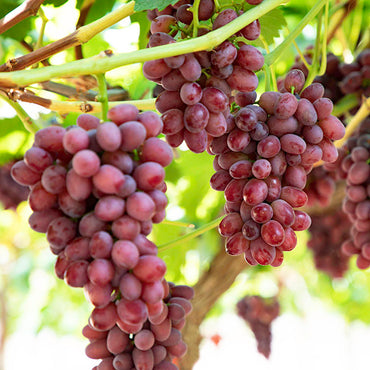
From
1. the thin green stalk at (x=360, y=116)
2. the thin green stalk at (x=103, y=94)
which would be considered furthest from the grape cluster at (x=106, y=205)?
the thin green stalk at (x=360, y=116)

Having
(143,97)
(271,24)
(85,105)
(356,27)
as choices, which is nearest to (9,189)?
(143,97)

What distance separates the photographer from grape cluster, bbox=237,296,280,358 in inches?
90.6

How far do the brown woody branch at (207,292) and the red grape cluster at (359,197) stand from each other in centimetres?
49

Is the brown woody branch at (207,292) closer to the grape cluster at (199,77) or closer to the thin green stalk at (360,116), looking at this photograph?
the thin green stalk at (360,116)

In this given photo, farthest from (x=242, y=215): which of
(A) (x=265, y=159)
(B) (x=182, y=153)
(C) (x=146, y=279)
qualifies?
(B) (x=182, y=153)

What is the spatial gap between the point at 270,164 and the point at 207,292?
965 millimetres

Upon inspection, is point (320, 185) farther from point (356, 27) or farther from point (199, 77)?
point (199, 77)

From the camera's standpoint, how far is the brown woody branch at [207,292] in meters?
1.46

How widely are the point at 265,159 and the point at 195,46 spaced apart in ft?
0.59

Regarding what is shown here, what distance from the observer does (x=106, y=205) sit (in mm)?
488

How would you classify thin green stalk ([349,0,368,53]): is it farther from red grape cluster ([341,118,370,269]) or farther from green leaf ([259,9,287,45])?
green leaf ([259,9,287,45])

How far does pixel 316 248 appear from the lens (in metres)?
1.85

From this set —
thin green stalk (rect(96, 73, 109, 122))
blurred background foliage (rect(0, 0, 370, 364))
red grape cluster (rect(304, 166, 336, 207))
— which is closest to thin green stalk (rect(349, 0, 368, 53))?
blurred background foliage (rect(0, 0, 370, 364))

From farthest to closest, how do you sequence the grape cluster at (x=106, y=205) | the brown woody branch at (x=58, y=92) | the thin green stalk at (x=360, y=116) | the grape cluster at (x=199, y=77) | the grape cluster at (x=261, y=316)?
the grape cluster at (x=261, y=316) → the thin green stalk at (x=360, y=116) → the brown woody branch at (x=58, y=92) → the grape cluster at (x=199, y=77) → the grape cluster at (x=106, y=205)
